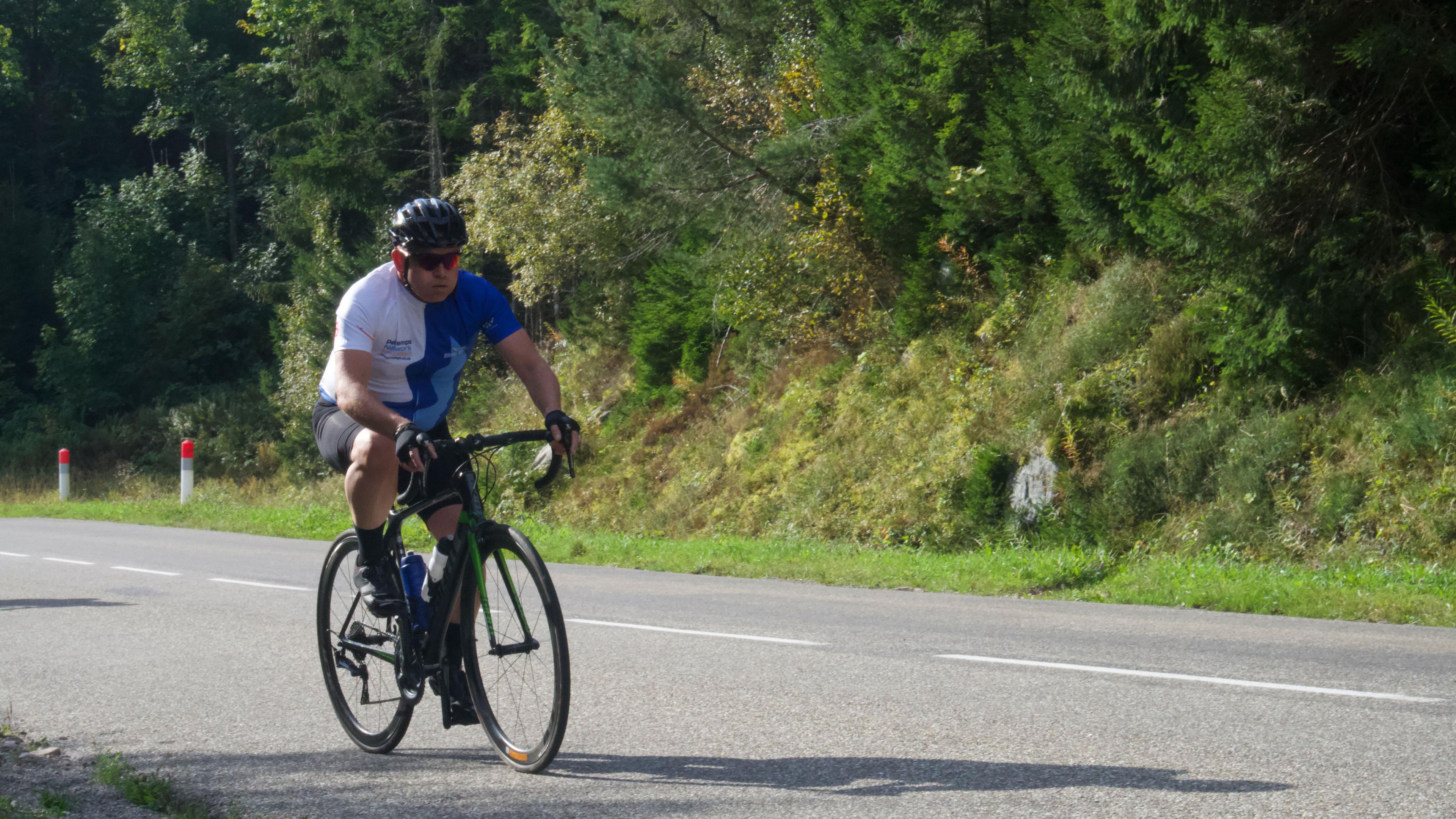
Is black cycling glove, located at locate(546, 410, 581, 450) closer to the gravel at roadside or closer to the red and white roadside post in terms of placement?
the gravel at roadside

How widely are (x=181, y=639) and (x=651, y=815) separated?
16.9ft

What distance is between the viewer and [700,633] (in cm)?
829

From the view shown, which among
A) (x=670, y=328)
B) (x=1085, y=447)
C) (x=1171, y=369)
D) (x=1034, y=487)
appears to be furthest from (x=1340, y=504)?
(x=670, y=328)

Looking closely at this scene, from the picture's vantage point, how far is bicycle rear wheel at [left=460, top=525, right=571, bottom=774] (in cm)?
456

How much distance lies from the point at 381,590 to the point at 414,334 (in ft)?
3.18

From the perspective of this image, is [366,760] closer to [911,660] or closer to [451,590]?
[451,590]

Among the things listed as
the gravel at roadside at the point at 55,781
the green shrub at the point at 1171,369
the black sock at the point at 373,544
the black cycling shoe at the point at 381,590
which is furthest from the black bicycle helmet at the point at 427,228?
the green shrub at the point at 1171,369

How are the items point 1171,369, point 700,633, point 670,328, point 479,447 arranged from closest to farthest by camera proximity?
point 479,447 → point 700,633 → point 1171,369 → point 670,328

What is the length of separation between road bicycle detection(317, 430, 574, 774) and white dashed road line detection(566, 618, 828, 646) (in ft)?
9.82

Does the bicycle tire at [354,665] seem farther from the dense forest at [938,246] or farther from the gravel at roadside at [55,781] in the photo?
the dense forest at [938,246]

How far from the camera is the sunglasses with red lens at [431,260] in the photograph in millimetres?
4875

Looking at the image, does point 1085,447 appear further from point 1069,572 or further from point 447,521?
point 447,521

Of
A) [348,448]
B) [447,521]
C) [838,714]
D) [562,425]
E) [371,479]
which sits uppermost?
[562,425]

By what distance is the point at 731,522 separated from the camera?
19.1 m
